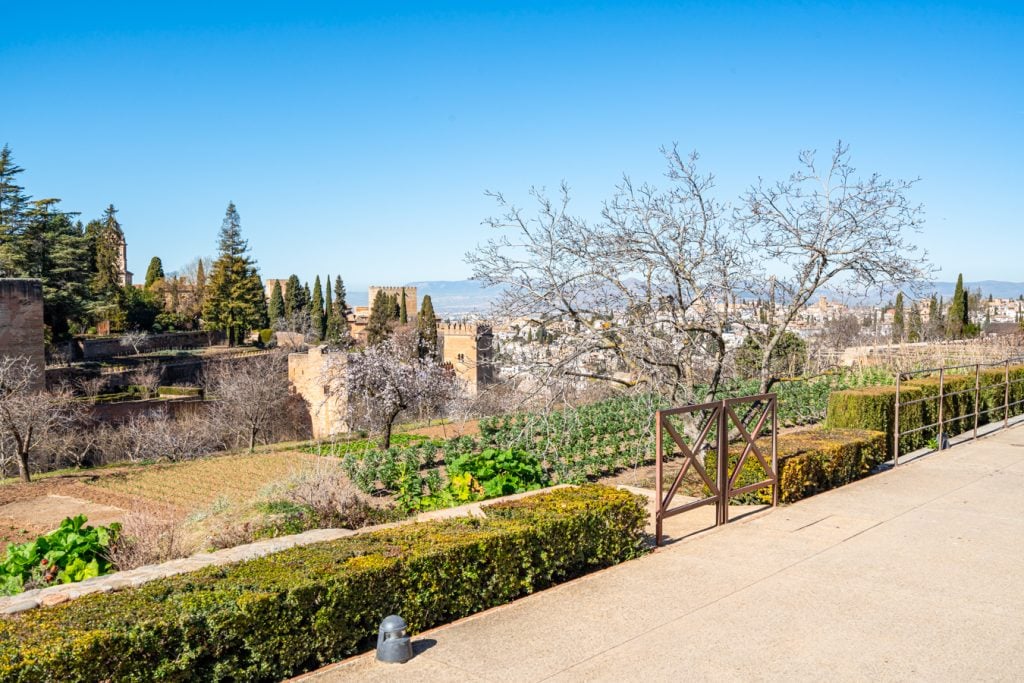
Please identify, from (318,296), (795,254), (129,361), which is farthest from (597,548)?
(318,296)

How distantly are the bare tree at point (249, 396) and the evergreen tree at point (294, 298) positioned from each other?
2457cm

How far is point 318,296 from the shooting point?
61594 millimetres

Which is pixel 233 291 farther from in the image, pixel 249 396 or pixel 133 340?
pixel 249 396

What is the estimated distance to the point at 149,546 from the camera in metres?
7.34

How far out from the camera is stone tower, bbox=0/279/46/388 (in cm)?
2825

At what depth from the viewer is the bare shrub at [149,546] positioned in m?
7.14

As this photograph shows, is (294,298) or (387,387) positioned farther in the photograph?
(294,298)

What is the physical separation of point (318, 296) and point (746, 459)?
5569cm

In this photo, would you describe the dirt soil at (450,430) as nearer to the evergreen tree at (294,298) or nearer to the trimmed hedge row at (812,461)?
the trimmed hedge row at (812,461)

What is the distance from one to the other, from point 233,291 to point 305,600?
2034 inches

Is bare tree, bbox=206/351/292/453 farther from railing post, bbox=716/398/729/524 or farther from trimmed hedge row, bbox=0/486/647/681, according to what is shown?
trimmed hedge row, bbox=0/486/647/681

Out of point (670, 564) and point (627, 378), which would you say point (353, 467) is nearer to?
point (627, 378)

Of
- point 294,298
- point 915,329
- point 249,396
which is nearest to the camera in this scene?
point 249,396

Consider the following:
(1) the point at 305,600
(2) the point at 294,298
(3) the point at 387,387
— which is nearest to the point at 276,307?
(2) the point at 294,298
